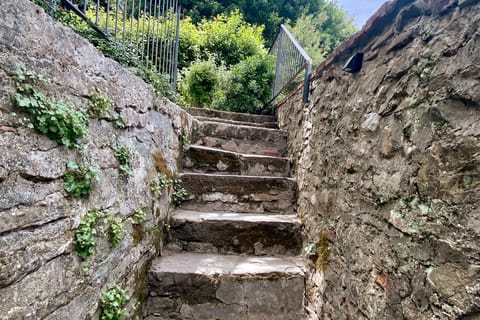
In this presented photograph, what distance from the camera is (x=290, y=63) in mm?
3023

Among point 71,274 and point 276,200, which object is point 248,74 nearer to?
point 276,200

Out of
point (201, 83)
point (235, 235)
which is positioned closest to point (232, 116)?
point (201, 83)

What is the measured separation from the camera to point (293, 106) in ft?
8.52

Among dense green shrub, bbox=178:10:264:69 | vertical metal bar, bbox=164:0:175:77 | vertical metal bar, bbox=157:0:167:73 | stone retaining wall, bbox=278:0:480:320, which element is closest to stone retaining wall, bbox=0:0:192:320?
vertical metal bar, bbox=157:0:167:73

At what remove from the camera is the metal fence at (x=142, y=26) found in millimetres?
1285

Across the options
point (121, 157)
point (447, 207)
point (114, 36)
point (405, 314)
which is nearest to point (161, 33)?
point (114, 36)

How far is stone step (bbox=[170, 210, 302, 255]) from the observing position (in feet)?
6.12

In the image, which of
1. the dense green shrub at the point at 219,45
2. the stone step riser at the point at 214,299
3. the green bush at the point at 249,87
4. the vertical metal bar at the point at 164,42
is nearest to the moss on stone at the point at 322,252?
the stone step riser at the point at 214,299

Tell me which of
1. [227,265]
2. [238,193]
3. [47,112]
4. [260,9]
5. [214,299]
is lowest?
[214,299]

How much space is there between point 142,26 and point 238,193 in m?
1.40

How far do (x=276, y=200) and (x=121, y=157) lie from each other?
4.43 feet

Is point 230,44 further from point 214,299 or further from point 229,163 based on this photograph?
point 214,299

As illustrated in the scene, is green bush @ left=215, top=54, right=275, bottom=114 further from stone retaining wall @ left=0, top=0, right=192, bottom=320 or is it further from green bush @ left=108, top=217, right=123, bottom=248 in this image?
green bush @ left=108, top=217, right=123, bottom=248

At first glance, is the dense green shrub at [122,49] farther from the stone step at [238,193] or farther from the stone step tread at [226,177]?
the stone step at [238,193]
